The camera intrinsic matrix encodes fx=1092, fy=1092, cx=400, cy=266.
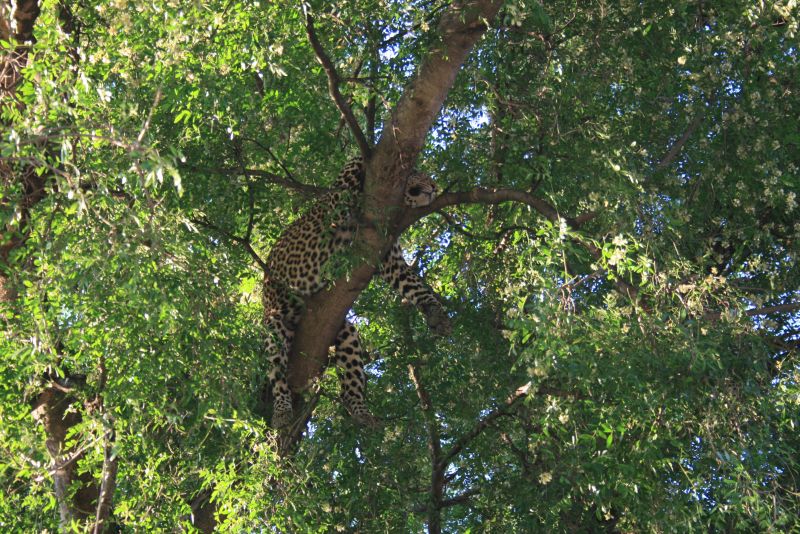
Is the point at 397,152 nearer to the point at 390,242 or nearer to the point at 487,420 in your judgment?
the point at 390,242

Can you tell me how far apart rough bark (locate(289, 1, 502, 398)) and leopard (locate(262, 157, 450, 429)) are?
21cm

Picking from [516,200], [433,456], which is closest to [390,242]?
[516,200]

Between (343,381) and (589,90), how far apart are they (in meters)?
2.79

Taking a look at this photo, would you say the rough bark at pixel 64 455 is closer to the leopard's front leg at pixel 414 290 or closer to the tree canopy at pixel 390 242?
the tree canopy at pixel 390 242

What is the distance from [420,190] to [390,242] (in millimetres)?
980

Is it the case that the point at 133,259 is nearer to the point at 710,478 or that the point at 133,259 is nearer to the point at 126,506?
the point at 126,506

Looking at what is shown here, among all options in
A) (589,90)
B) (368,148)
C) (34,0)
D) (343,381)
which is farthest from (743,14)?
(34,0)

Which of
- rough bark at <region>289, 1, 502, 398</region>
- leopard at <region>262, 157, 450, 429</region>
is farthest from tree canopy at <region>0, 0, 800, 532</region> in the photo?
leopard at <region>262, 157, 450, 429</region>

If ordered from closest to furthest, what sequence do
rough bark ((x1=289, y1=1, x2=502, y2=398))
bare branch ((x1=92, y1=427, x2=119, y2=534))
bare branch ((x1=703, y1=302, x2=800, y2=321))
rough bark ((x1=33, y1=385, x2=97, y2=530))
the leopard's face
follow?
bare branch ((x1=92, y1=427, x2=119, y2=534)) < bare branch ((x1=703, y1=302, x2=800, y2=321)) < rough bark ((x1=33, y1=385, x2=97, y2=530)) < rough bark ((x1=289, y1=1, x2=502, y2=398)) < the leopard's face

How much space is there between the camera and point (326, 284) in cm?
761

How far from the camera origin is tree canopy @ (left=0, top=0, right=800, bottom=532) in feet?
18.3

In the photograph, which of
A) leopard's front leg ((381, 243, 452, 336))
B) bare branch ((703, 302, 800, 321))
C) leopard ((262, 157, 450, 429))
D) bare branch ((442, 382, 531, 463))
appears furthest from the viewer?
leopard's front leg ((381, 243, 452, 336))

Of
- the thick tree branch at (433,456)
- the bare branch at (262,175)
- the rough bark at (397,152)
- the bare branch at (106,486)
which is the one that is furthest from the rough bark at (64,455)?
the thick tree branch at (433,456)

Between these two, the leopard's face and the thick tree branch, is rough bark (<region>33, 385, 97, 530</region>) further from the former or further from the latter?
the leopard's face
